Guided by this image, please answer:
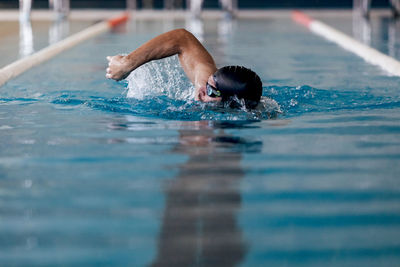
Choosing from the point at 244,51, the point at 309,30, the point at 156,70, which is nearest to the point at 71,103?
the point at 156,70

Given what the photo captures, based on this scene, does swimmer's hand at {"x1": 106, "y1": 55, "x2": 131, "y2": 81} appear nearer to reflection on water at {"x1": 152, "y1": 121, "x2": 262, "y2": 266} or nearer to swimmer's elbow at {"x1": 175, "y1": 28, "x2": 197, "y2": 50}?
swimmer's elbow at {"x1": 175, "y1": 28, "x2": 197, "y2": 50}

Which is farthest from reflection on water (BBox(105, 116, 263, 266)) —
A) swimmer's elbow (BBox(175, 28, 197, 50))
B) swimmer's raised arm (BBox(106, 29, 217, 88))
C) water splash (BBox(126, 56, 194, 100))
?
water splash (BBox(126, 56, 194, 100))

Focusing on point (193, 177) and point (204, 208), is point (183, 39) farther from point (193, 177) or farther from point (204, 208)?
point (204, 208)

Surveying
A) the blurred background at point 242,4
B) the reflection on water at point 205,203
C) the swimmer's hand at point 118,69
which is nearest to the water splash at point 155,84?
the swimmer's hand at point 118,69

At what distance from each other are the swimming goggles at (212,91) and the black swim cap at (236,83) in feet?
0.07

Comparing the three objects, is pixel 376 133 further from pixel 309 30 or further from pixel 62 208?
pixel 309 30

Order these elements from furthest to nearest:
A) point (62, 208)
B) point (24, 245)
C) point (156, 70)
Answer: point (156, 70) < point (62, 208) < point (24, 245)

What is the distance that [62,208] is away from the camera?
2.08 m

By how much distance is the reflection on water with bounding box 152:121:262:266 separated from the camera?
5.56 feet

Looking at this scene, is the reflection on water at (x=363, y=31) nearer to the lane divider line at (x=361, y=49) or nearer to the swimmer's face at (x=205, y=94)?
the lane divider line at (x=361, y=49)

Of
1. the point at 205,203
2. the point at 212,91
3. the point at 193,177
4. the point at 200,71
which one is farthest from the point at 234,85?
the point at 205,203

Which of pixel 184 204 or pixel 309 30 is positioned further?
pixel 309 30

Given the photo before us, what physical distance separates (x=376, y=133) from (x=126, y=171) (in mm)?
1357

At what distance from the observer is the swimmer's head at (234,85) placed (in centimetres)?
343
